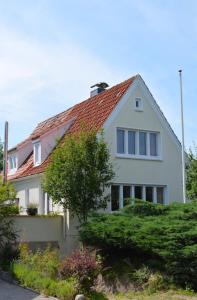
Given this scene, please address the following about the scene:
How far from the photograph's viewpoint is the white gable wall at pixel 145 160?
81.0 feet

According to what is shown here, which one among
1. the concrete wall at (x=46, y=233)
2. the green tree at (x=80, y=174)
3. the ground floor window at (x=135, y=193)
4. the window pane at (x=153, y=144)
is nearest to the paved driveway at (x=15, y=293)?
the concrete wall at (x=46, y=233)

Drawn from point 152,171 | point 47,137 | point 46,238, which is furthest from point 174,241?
point 47,137

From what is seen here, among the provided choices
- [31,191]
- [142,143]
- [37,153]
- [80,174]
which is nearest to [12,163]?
[37,153]

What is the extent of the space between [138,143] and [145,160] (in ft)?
2.83

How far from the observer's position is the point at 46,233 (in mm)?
22406

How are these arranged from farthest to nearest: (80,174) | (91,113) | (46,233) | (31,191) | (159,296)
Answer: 1. (31,191)
2. (91,113)
3. (46,233)
4. (80,174)
5. (159,296)

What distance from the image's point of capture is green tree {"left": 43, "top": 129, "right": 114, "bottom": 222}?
2142 centimetres

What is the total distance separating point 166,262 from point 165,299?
155 cm

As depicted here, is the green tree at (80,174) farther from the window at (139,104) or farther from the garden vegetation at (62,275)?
the garden vegetation at (62,275)

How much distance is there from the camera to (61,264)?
48.6ft

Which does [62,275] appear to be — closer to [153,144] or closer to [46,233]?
[46,233]

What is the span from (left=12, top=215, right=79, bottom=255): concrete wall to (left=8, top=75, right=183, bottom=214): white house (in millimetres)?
2078

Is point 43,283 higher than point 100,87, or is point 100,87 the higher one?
→ point 100,87

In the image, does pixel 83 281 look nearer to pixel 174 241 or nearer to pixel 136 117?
pixel 174 241
